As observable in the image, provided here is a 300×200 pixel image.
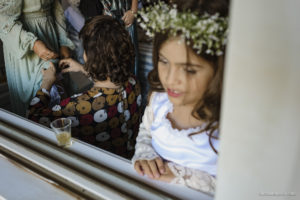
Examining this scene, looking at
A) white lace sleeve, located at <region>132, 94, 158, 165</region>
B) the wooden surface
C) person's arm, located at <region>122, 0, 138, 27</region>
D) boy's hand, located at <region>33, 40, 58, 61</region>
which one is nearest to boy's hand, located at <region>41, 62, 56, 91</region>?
boy's hand, located at <region>33, 40, 58, 61</region>

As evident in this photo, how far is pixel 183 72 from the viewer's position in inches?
21.8

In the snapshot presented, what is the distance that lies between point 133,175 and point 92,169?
0.38 feet

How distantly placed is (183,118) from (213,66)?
0.68 feet

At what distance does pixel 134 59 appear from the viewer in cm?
109

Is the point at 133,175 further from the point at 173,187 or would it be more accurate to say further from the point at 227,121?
the point at 227,121

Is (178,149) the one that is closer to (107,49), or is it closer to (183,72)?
(183,72)

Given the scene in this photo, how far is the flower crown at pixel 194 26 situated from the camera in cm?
48

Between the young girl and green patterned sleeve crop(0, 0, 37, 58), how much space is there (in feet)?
2.59

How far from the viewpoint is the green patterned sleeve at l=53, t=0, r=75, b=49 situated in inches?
52.1

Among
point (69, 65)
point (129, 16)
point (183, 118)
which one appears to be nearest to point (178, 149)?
point (183, 118)

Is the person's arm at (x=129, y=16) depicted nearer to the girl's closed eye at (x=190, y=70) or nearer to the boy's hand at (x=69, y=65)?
the boy's hand at (x=69, y=65)

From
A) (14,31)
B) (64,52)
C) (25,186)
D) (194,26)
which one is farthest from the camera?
(64,52)

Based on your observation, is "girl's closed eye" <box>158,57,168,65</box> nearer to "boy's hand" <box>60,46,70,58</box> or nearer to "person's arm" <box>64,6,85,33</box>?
"person's arm" <box>64,6,85,33</box>

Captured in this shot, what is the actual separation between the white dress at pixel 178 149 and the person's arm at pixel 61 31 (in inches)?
30.3
